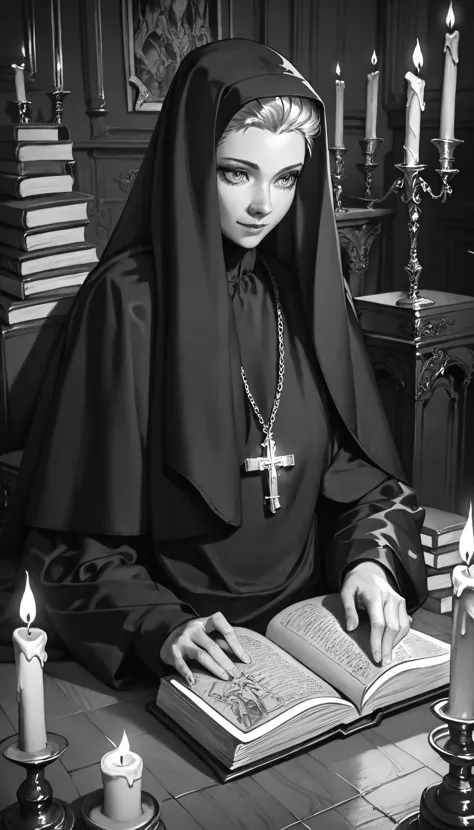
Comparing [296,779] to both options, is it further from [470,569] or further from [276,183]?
[276,183]

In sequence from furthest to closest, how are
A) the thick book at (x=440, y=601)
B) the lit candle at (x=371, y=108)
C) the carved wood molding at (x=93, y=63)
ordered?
the carved wood molding at (x=93, y=63) → the lit candle at (x=371, y=108) → the thick book at (x=440, y=601)

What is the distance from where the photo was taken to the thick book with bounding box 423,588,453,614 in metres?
2.02

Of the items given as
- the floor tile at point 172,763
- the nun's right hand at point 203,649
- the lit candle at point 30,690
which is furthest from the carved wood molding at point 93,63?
the lit candle at point 30,690

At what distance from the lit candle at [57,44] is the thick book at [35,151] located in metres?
2.36

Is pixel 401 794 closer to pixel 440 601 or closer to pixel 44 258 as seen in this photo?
pixel 440 601

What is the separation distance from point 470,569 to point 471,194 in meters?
4.26

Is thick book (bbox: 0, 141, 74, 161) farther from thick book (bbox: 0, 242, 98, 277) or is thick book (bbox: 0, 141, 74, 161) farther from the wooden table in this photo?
the wooden table

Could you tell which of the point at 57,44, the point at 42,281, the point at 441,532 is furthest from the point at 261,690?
the point at 57,44

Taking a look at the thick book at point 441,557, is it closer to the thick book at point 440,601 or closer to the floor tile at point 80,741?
the thick book at point 440,601

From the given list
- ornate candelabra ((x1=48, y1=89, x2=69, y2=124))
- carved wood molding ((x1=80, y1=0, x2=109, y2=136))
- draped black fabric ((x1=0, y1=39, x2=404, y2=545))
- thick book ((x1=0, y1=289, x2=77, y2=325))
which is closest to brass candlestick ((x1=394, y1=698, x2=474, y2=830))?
draped black fabric ((x1=0, y1=39, x2=404, y2=545))

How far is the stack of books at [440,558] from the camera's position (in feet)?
6.65

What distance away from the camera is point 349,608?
5.57 feet

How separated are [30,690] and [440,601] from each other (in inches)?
45.0

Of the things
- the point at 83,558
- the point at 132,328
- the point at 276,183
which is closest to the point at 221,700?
the point at 83,558
